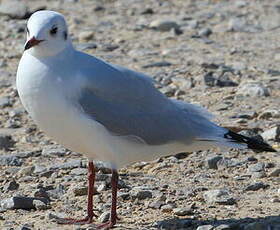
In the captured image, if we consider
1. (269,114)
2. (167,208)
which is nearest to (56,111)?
(167,208)

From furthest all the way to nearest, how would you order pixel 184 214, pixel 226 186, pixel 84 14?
pixel 84 14 < pixel 226 186 < pixel 184 214

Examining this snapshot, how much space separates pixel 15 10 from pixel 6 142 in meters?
5.37

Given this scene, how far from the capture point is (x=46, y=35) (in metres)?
6.47

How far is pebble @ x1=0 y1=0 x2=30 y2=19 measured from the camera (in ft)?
45.3

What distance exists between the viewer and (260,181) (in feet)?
24.8

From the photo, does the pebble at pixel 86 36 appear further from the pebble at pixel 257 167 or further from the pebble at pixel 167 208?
the pebble at pixel 167 208

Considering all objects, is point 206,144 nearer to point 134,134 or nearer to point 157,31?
point 134,134

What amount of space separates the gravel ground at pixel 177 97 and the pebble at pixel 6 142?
0.01 meters

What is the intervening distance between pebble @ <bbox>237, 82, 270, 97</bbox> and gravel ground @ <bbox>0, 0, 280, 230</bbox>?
0.03 feet

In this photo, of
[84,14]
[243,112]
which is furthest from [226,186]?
[84,14]

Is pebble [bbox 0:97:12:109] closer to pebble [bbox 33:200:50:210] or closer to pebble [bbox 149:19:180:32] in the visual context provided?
pebble [bbox 33:200:50:210]

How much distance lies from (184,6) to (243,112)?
18.4ft

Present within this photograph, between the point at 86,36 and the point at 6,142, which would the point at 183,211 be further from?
the point at 86,36

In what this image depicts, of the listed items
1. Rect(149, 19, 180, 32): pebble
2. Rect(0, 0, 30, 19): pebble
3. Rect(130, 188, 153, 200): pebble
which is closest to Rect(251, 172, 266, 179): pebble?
Rect(130, 188, 153, 200): pebble
